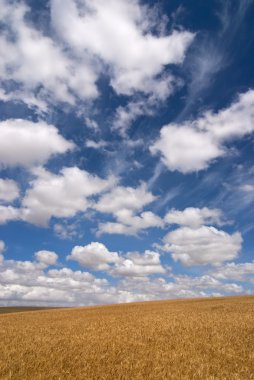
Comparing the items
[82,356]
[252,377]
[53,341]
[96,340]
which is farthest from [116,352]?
[252,377]

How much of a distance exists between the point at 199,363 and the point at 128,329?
33.3 ft

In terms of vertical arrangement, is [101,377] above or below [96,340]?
below

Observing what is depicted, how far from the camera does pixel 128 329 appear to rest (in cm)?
2344

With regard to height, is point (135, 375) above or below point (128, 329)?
below

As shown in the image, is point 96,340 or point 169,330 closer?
point 96,340

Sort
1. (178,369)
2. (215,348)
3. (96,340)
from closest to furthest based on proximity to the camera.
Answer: (178,369) < (215,348) < (96,340)

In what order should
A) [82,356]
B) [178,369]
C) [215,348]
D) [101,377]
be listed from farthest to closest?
[215,348] < [82,356] < [178,369] < [101,377]

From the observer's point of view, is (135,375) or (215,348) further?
(215,348)

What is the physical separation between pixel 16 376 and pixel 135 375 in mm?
3916

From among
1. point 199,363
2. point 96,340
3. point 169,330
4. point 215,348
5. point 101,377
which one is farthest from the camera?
point 169,330

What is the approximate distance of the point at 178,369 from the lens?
514 inches

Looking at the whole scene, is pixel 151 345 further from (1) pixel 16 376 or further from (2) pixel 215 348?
(1) pixel 16 376

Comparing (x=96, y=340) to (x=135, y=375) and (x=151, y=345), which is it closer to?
(x=151, y=345)

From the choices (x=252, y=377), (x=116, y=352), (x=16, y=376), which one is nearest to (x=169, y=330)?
(x=116, y=352)
